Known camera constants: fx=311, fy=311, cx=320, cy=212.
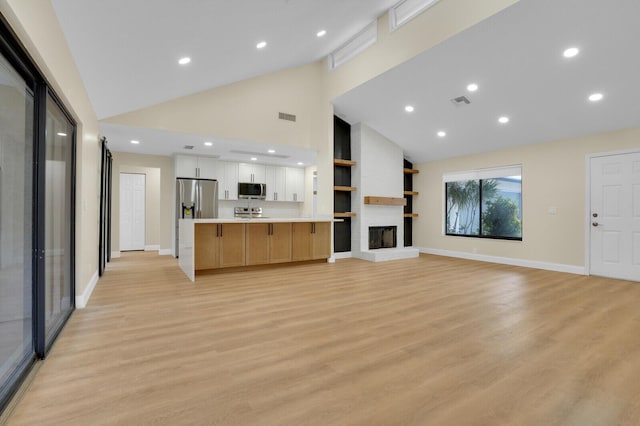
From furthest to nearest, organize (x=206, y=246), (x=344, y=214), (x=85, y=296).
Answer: (x=344, y=214) < (x=206, y=246) < (x=85, y=296)

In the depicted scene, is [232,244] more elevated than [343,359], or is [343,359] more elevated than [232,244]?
[232,244]

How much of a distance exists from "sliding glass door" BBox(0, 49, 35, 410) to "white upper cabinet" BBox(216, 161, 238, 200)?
574 centimetres

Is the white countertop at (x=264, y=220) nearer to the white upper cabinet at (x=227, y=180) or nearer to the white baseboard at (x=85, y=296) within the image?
the white baseboard at (x=85, y=296)

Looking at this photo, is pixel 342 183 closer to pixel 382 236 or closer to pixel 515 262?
pixel 382 236

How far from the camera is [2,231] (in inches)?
67.4

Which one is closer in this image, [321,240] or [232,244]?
[232,244]

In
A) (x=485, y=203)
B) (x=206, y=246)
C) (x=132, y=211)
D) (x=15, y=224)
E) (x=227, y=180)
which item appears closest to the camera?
(x=15, y=224)

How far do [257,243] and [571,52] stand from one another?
17.0ft

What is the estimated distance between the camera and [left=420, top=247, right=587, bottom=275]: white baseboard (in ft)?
18.0

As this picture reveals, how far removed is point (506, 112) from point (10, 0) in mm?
6094

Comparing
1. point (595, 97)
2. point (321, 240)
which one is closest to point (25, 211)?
point (321, 240)

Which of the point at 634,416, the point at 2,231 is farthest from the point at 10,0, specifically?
the point at 634,416

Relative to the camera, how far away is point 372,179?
7.25 meters

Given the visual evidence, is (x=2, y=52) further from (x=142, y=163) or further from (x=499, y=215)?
(x=499, y=215)
